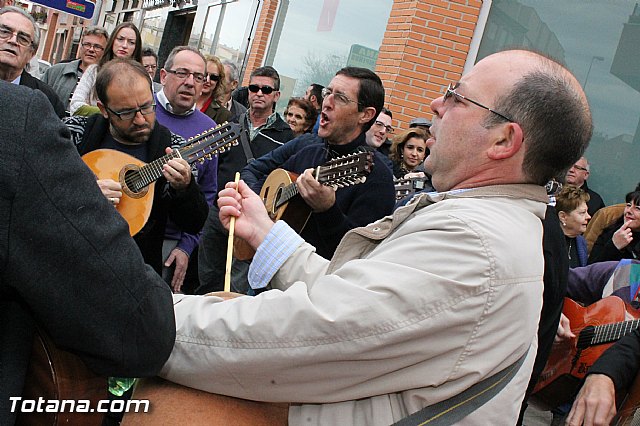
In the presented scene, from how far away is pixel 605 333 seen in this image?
12.9 ft

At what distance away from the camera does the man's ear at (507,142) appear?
83.4 inches

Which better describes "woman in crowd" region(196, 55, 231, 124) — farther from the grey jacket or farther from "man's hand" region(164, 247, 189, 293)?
"man's hand" region(164, 247, 189, 293)

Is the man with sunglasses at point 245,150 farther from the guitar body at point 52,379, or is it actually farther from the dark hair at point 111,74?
the guitar body at point 52,379

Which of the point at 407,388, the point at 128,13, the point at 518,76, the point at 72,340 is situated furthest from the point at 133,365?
the point at 128,13

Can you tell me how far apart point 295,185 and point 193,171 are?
0.85m

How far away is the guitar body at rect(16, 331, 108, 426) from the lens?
64.2 inches

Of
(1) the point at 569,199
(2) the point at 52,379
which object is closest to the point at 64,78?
(1) the point at 569,199

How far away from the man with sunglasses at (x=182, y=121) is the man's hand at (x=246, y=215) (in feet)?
7.30

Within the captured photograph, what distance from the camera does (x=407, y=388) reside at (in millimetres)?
1748

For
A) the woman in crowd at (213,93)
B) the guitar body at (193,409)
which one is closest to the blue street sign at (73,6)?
the woman in crowd at (213,93)

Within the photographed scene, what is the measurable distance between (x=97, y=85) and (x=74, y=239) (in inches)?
117

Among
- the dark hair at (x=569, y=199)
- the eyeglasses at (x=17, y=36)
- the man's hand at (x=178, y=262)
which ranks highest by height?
the eyeglasses at (x=17, y=36)

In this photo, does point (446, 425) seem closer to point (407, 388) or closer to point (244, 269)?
point (407, 388)

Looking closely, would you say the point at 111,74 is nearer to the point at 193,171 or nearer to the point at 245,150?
the point at 193,171
